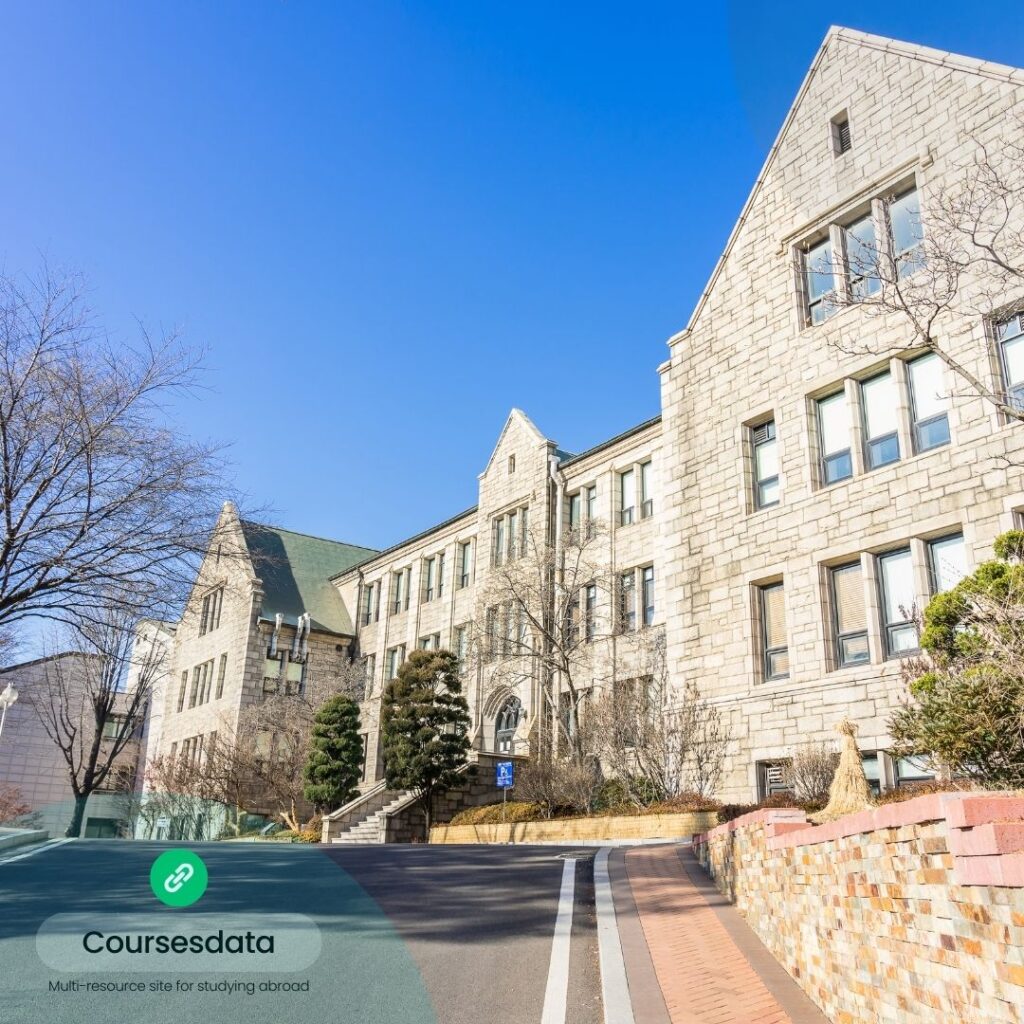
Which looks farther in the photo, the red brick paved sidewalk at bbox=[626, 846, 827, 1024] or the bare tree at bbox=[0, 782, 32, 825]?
the bare tree at bbox=[0, 782, 32, 825]

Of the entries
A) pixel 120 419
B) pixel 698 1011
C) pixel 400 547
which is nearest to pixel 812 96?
pixel 120 419

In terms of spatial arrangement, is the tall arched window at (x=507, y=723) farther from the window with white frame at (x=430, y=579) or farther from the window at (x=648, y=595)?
the window with white frame at (x=430, y=579)

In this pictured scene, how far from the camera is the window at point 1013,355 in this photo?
16016 mm

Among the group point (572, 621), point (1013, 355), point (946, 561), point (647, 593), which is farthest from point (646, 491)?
point (1013, 355)

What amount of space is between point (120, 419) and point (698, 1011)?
12.2 meters

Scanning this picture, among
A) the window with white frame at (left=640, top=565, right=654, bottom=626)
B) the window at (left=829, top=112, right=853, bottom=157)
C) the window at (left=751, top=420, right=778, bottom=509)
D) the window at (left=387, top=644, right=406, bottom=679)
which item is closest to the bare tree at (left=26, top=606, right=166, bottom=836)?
the window at (left=387, top=644, right=406, bottom=679)

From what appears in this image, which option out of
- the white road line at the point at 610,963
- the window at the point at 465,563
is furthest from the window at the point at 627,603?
the white road line at the point at 610,963

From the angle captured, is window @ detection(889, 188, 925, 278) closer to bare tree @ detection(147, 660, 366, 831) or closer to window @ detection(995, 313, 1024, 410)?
window @ detection(995, 313, 1024, 410)

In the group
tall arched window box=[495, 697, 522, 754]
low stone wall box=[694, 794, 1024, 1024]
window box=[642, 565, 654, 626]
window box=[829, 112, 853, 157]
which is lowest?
low stone wall box=[694, 794, 1024, 1024]

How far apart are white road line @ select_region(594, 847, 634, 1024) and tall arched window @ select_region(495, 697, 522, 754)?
853 inches

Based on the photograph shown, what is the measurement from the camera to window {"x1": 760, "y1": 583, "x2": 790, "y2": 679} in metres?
19.0

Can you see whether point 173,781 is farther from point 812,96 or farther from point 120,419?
point 812,96

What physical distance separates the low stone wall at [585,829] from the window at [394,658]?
53.1 feet

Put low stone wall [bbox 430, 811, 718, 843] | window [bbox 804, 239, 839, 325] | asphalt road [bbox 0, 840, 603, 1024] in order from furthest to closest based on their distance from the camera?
window [bbox 804, 239, 839, 325], low stone wall [bbox 430, 811, 718, 843], asphalt road [bbox 0, 840, 603, 1024]
